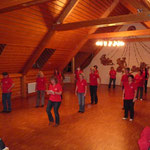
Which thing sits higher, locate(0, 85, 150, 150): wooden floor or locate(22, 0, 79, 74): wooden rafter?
locate(22, 0, 79, 74): wooden rafter

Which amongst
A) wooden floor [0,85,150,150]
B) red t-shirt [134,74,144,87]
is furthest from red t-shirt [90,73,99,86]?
red t-shirt [134,74,144,87]

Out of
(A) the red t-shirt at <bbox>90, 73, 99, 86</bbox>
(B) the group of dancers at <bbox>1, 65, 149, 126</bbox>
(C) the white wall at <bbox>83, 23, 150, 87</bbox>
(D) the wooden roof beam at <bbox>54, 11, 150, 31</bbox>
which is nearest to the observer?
(B) the group of dancers at <bbox>1, 65, 149, 126</bbox>

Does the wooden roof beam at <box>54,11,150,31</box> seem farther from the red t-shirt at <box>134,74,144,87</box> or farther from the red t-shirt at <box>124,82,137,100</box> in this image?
the red t-shirt at <box>134,74,144,87</box>

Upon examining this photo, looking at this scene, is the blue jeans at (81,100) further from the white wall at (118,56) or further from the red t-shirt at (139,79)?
the white wall at (118,56)

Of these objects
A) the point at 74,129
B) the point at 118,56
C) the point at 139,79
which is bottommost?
the point at 74,129

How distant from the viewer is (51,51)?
8.43 metres

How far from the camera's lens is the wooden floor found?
11.1 feet

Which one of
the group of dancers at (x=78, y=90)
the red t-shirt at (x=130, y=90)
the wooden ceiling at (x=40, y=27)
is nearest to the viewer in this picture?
the group of dancers at (x=78, y=90)

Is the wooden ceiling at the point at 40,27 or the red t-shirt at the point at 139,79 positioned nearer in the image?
the wooden ceiling at the point at 40,27

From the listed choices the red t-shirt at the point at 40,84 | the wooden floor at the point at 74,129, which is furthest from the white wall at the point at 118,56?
the red t-shirt at the point at 40,84

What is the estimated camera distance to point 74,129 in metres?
4.16

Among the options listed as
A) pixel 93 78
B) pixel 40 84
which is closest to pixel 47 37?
pixel 40 84

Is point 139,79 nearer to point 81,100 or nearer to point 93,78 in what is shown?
point 93,78

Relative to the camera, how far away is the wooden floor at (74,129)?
11.1ft
